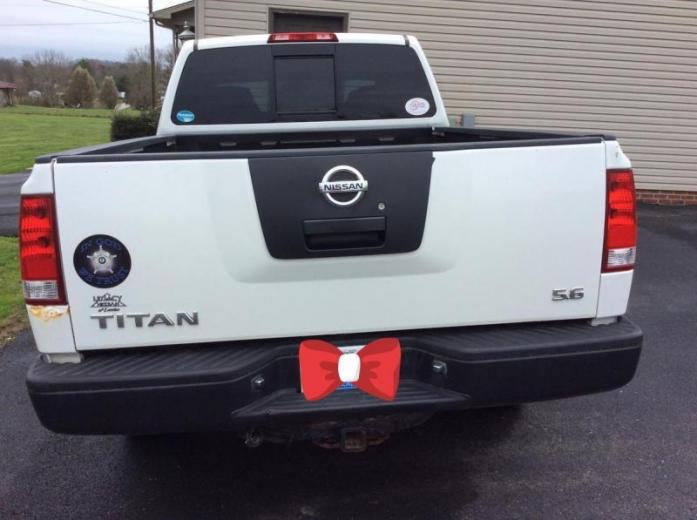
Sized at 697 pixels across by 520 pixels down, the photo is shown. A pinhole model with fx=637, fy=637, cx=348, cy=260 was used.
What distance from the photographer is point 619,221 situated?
8.39ft

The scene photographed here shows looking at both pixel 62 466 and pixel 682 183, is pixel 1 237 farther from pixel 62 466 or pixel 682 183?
pixel 682 183

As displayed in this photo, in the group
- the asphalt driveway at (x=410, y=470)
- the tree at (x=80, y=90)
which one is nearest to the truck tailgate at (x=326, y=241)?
the asphalt driveway at (x=410, y=470)

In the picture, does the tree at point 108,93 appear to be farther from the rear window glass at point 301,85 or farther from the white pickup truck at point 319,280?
the white pickup truck at point 319,280

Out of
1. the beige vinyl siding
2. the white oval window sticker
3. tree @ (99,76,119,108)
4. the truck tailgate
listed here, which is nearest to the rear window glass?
the white oval window sticker

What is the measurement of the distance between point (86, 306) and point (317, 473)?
4.85ft

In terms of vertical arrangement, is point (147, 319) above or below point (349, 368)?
above

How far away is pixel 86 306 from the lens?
230 centimetres

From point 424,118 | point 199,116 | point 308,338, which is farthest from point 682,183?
point 308,338

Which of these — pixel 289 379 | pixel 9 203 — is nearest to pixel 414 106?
pixel 289 379

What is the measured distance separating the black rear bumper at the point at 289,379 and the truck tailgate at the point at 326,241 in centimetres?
7

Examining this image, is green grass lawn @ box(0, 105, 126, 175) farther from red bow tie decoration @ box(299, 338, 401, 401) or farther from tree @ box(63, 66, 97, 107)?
tree @ box(63, 66, 97, 107)

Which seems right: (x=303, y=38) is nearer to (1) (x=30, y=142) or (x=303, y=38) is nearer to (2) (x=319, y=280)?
(2) (x=319, y=280)

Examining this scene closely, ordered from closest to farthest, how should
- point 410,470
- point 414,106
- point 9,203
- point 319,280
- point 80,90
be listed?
1. point 319,280
2. point 410,470
3. point 414,106
4. point 9,203
5. point 80,90

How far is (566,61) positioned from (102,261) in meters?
9.63
